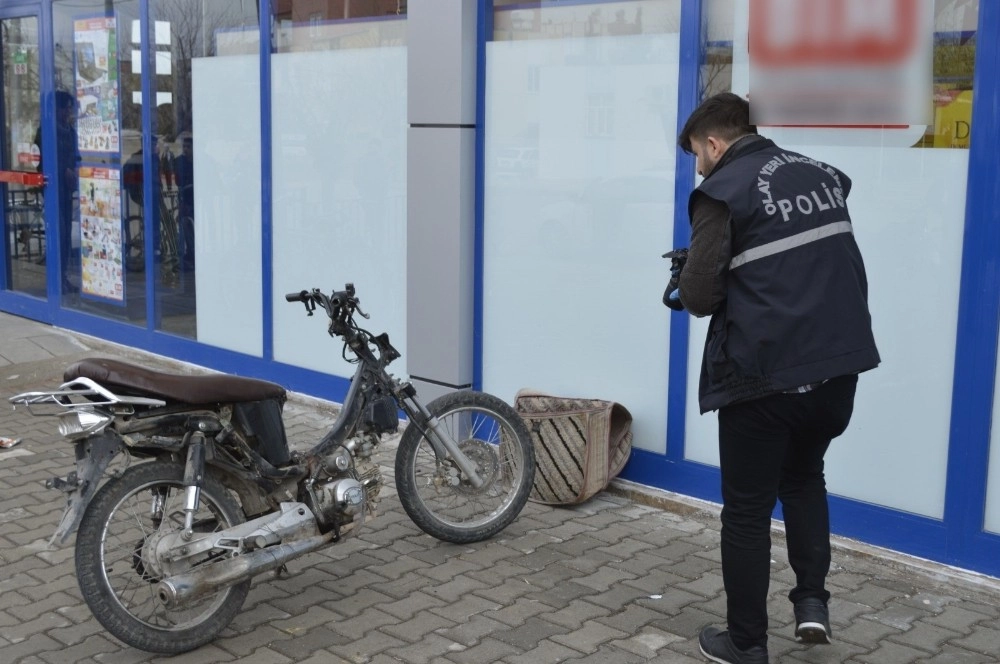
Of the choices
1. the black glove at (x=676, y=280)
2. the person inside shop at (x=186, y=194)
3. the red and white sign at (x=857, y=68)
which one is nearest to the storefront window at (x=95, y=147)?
the person inside shop at (x=186, y=194)

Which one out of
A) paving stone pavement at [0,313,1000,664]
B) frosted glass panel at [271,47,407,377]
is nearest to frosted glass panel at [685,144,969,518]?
paving stone pavement at [0,313,1000,664]

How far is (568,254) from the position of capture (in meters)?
6.23

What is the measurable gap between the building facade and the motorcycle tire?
243 centimetres

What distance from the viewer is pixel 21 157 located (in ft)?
35.1

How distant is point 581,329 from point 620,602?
72.4 inches

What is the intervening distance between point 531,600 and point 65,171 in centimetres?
692

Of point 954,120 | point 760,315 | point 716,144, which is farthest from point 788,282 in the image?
point 954,120

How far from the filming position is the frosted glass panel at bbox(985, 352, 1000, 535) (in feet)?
15.7

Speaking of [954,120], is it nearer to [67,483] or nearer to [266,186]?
[67,483]

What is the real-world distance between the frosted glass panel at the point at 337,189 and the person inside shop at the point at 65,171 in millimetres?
2821

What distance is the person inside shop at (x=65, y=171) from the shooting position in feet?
32.6

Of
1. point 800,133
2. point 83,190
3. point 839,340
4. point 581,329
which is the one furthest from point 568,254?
point 83,190

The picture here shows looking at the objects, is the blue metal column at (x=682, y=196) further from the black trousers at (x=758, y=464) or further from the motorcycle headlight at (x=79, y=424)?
the motorcycle headlight at (x=79, y=424)

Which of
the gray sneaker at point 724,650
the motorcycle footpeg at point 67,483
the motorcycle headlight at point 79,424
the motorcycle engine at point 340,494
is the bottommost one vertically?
the gray sneaker at point 724,650
